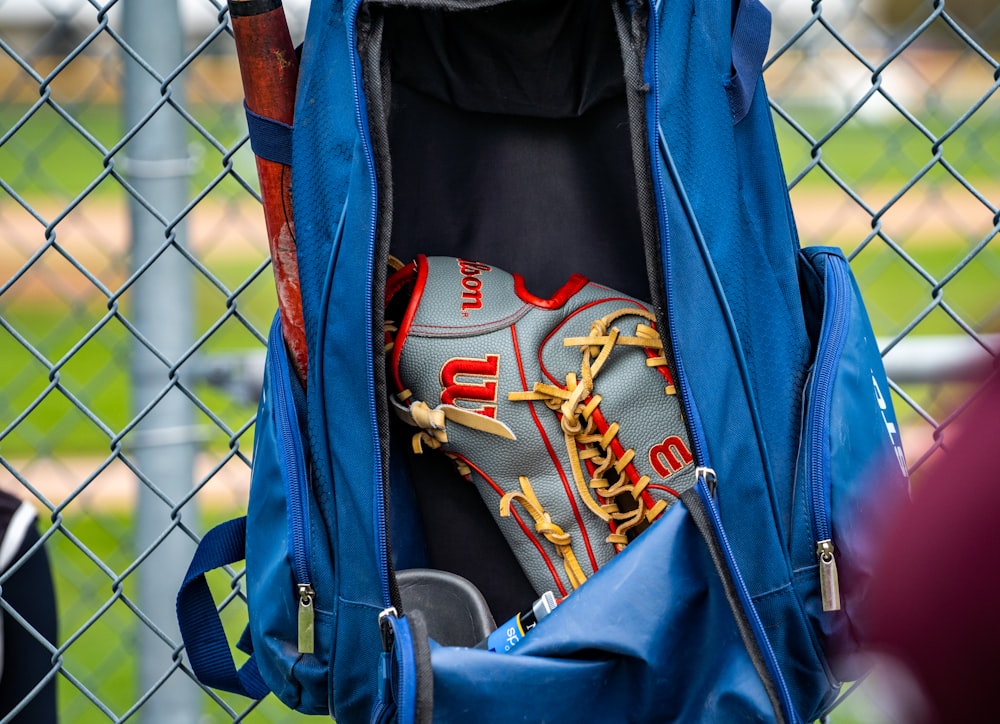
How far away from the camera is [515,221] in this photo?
4.27 ft

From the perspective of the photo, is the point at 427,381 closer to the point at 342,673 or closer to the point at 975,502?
the point at 342,673

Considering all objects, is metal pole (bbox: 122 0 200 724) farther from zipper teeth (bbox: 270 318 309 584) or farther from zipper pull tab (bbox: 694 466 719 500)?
zipper pull tab (bbox: 694 466 719 500)

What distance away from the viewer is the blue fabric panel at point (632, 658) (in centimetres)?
93

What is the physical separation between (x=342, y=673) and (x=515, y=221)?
56 cm

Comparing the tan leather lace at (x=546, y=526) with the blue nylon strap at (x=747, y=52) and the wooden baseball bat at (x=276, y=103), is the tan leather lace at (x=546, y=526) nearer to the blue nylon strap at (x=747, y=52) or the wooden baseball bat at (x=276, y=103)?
the wooden baseball bat at (x=276, y=103)

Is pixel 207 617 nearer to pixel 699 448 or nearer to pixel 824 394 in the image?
pixel 699 448

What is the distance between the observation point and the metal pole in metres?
1.30

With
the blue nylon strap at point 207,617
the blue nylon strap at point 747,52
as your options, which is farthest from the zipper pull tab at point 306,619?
the blue nylon strap at point 747,52

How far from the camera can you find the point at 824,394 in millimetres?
1024

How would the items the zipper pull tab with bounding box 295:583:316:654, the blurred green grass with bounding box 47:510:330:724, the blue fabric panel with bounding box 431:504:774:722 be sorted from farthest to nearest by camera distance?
1. the blurred green grass with bounding box 47:510:330:724
2. the zipper pull tab with bounding box 295:583:316:654
3. the blue fabric panel with bounding box 431:504:774:722

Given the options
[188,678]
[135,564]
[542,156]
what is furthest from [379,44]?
[188,678]

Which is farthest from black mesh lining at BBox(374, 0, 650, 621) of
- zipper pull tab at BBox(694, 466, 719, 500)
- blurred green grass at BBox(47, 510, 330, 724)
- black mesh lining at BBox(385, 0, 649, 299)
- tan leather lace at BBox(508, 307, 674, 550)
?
blurred green grass at BBox(47, 510, 330, 724)

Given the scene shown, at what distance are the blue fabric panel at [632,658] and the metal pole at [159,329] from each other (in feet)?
1.97

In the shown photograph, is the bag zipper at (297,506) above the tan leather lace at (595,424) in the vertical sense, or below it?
below
